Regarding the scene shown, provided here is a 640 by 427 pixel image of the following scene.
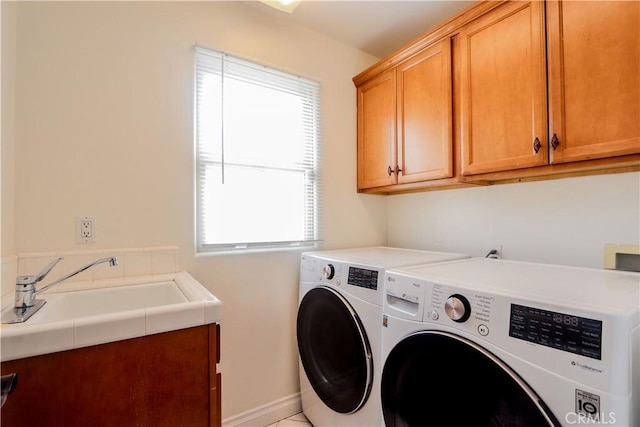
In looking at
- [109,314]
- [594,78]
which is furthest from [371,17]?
[109,314]

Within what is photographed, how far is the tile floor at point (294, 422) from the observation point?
69.3 inches

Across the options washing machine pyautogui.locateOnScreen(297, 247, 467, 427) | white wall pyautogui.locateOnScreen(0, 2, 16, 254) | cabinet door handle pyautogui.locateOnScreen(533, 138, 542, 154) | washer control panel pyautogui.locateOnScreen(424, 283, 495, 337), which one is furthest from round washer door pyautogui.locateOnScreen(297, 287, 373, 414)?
white wall pyautogui.locateOnScreen(0, 2, 16, 254)

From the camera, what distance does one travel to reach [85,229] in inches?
52.6

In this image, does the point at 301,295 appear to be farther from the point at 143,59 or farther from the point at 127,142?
the point at 143,59

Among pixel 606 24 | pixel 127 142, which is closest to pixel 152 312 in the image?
pixel 127 142

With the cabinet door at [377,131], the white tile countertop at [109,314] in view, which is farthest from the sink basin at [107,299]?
the cabinet door at [377,131]

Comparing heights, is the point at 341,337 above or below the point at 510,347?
below

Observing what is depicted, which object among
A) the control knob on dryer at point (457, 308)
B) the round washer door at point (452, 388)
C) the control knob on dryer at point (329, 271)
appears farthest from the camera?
the control knob on dryer at point (329, 271)

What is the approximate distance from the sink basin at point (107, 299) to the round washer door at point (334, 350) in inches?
27.2

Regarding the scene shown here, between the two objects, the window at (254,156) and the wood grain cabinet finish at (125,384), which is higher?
the window at (254,156)

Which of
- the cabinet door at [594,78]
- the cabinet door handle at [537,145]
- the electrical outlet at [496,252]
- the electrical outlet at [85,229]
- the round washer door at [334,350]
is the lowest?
the round washer door at [334,350]

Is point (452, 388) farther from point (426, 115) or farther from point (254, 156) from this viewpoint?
point (254, 156)

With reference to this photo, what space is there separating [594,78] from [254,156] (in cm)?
160

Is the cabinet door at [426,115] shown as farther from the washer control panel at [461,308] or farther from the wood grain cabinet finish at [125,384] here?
the wood grain cabinet finish at [125,384]
